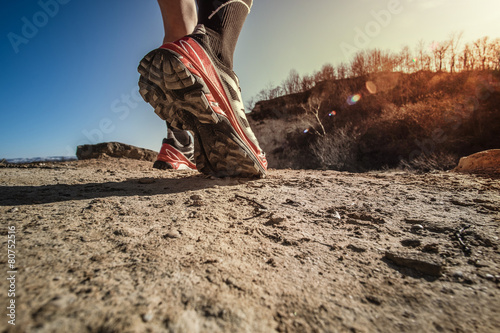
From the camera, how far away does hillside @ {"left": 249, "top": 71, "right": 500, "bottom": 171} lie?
6.75 meters

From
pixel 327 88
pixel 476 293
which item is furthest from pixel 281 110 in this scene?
pixel 476 293

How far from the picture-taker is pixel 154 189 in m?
0.95

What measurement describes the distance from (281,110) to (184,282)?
1402cm

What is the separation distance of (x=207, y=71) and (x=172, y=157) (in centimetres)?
102

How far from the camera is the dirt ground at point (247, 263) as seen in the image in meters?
0.29

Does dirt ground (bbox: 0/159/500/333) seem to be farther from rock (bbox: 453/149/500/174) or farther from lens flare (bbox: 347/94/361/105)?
lens flare (bbox: 347/94/361/105)

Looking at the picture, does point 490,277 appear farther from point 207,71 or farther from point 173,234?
point 207,71

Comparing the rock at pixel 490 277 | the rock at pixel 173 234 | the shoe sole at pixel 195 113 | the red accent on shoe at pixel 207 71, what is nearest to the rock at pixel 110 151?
the shoe sole at pixel 195 113

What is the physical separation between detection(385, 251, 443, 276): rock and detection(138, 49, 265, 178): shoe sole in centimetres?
77

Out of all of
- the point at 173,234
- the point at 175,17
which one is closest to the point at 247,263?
the point at 173,234

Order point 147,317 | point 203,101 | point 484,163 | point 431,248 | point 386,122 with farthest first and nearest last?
point 386,122 → point 484,163 → point 203,101 → point 431,248 → point 147,317

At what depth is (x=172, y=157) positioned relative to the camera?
185 centimetres

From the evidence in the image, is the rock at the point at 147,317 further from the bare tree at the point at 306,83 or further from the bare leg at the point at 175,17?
the bare tree at the point at 306,83

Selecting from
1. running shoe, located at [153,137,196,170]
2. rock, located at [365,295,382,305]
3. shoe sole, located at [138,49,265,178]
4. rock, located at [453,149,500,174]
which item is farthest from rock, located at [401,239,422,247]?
running shoe, located at [153,137,196,170]
